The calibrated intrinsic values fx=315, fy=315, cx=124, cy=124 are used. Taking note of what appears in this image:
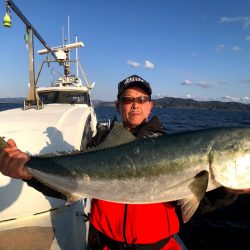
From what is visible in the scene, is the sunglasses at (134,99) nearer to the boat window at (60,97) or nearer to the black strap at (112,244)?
the black strap at (112,244)

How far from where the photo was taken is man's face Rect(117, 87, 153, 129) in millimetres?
4656

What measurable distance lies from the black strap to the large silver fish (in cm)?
76

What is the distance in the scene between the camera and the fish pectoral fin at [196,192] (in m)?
3.40

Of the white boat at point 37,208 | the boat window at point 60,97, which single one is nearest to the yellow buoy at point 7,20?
the white boat at point 37,208

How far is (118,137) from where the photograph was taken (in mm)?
3719

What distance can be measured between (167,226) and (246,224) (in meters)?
7.25

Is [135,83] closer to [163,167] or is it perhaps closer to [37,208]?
[163,167]

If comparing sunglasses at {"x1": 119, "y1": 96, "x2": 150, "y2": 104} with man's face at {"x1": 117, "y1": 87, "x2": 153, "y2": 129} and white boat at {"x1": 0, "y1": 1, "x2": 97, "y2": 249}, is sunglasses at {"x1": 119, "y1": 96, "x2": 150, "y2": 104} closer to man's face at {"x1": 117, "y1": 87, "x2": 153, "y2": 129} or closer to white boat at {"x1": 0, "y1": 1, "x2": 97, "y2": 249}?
man's face at {"x1": 117, "y1": 87, "x2": 153, "y2": 129}

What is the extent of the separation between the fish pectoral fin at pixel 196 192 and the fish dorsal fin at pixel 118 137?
85cm

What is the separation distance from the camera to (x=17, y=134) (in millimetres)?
5535

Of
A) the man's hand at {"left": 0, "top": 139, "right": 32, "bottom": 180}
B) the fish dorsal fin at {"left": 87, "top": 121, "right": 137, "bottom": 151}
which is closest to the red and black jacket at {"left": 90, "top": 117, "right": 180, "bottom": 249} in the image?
the fish dorsal fin at {"left": 87, "top": 121, "right": 137, "bottom": 151}

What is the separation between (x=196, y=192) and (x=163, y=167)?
446 mm

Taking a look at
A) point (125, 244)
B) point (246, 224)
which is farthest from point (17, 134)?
point (246, 224)

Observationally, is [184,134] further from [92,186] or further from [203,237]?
[203,237]
